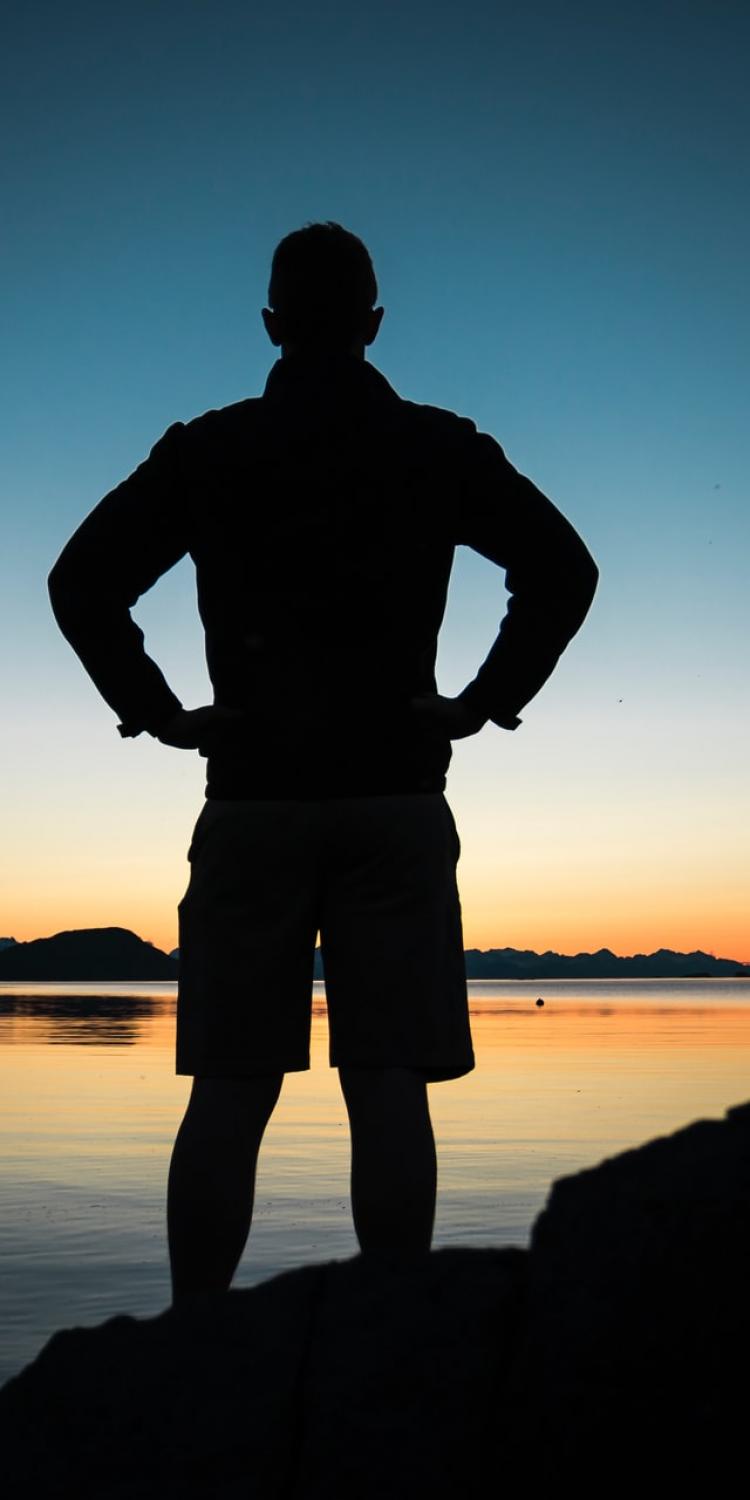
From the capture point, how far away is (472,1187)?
28.6 feet

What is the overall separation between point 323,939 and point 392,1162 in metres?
0.44

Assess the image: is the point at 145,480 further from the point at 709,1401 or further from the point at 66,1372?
the point at 709,1401

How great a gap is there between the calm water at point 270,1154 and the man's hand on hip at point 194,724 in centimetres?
200

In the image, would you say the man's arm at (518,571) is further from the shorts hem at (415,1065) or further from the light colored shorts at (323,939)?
the shorts hem at (415,1065)

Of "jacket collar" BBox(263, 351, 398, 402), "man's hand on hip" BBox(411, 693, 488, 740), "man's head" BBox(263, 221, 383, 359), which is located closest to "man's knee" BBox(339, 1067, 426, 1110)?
"man's hand on hip" BBox(411, 693, 488, 740)

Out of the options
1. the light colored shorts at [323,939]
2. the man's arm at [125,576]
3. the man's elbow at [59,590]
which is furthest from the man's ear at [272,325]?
the light colored shorts at [323,939]

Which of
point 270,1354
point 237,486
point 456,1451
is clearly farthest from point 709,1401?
point 237,486

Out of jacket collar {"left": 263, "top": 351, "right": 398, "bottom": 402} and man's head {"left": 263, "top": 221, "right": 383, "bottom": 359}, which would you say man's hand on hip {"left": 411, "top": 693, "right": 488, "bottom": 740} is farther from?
man's head {"left": 263, "top": 221, "right": 383, "bottom": 359}

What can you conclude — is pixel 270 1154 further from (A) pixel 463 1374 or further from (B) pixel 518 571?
(A) pixel 463 1374

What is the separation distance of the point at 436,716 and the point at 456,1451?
4.61 ft

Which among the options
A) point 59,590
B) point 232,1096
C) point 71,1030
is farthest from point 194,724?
point 71,1030

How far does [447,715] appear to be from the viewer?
2865mm

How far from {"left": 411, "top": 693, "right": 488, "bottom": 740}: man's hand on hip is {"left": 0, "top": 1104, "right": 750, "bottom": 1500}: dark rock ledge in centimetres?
102

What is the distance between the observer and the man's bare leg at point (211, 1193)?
253 cm
